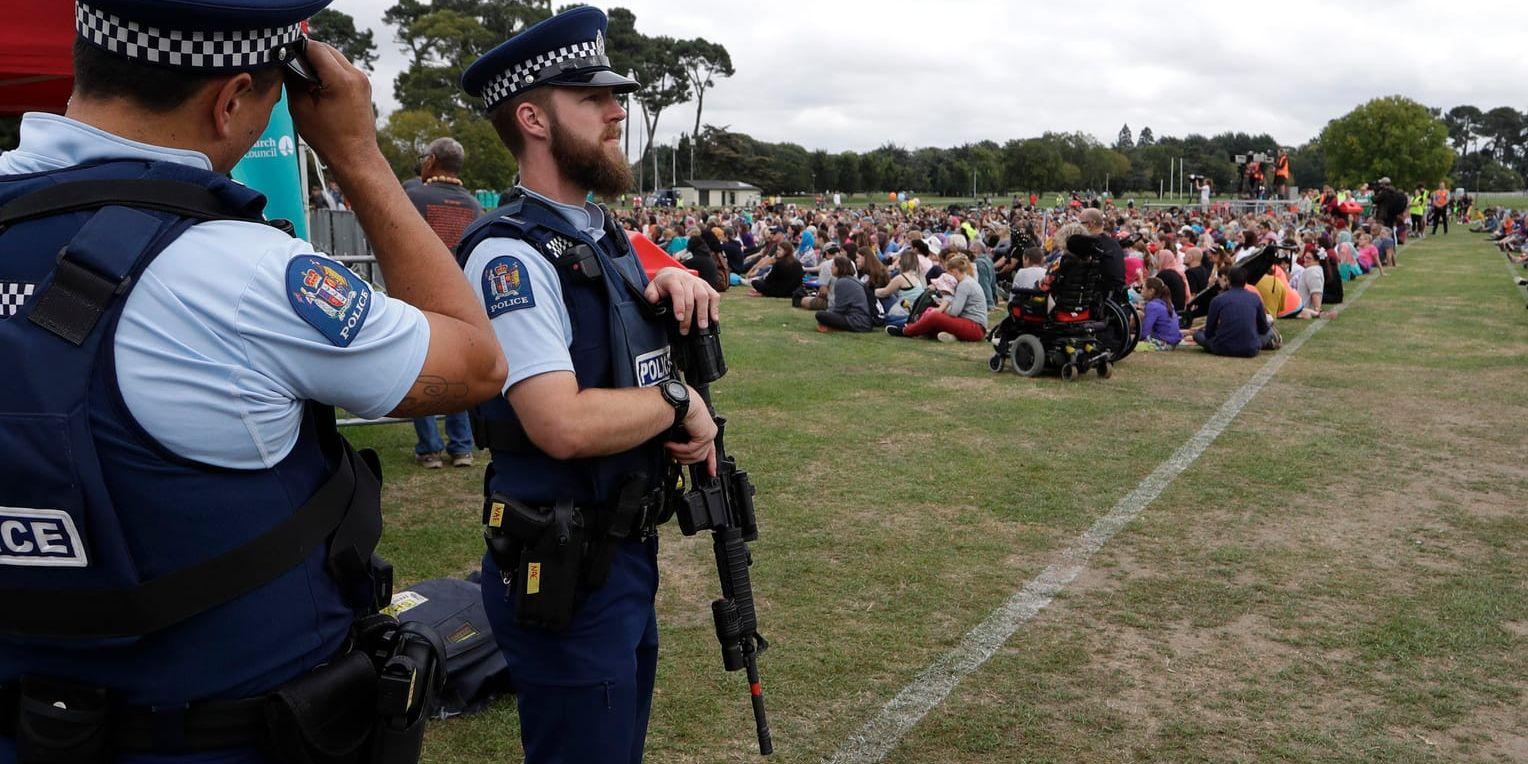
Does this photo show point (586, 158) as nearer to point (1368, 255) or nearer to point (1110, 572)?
point (1110, 572)

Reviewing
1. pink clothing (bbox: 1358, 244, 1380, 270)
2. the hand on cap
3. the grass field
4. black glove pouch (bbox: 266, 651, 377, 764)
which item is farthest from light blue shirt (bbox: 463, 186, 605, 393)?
pink clothing (bbox: 1358, 244, 1380, 270)

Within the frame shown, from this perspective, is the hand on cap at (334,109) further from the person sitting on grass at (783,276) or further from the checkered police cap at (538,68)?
the person sitting on grass at (783,276)

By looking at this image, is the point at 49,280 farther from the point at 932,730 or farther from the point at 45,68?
the point at 45,68

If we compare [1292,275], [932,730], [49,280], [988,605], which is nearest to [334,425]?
[49,280]

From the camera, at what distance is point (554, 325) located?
2.28 metres

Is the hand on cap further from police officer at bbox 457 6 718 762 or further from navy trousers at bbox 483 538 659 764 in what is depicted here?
navy trousers at bbox 483 538 659 764

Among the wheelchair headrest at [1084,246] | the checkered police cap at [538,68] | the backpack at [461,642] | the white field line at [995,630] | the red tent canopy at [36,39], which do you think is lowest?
the white field line at [995,630]

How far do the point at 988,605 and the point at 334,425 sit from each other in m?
3.87

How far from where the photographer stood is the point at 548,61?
2543mm

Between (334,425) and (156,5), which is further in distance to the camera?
(334,425)

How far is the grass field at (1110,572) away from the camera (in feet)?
12.7

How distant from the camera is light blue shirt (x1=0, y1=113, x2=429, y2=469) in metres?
1.36

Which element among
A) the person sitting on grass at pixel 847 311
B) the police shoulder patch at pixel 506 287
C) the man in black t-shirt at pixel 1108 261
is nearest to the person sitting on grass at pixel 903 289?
the person sitting on grass at pixel 847 311

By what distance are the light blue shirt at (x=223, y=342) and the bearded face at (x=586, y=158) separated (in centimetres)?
107
